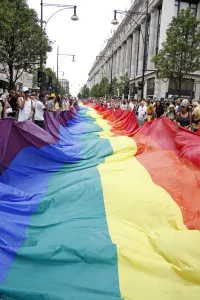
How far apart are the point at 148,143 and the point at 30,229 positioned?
4.37m

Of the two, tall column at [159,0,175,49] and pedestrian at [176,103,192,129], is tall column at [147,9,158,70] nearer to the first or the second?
tall column at [159,0,175,49]

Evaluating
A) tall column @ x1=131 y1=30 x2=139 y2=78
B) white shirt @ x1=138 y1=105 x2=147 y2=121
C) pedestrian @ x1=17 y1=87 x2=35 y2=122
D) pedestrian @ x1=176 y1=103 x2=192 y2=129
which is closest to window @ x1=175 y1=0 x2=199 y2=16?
tall column @ x1=131 y1=30 x2=139 y2=78

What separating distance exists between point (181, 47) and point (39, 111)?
19.6 metres

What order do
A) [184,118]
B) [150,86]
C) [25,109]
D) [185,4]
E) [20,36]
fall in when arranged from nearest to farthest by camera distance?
[25,109]
[184,118]
[20,36]
[185,4]
[150,86]

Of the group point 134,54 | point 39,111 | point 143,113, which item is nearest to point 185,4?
point 134,54

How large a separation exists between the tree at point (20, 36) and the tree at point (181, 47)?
10597 mm

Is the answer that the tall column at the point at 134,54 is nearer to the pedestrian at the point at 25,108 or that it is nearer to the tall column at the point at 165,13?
the tall column at the point at 165,13

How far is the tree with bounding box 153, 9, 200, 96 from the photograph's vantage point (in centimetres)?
2566

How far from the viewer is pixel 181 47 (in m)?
25.8

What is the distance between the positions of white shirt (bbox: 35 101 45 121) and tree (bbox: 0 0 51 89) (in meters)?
11.8

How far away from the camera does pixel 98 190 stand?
417 centimetres

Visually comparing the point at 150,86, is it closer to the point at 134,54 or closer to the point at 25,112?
the point at 134,54

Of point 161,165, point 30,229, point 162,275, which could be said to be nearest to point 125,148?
point 161,165

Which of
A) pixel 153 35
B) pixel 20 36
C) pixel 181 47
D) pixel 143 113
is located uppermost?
pixel 153 35
